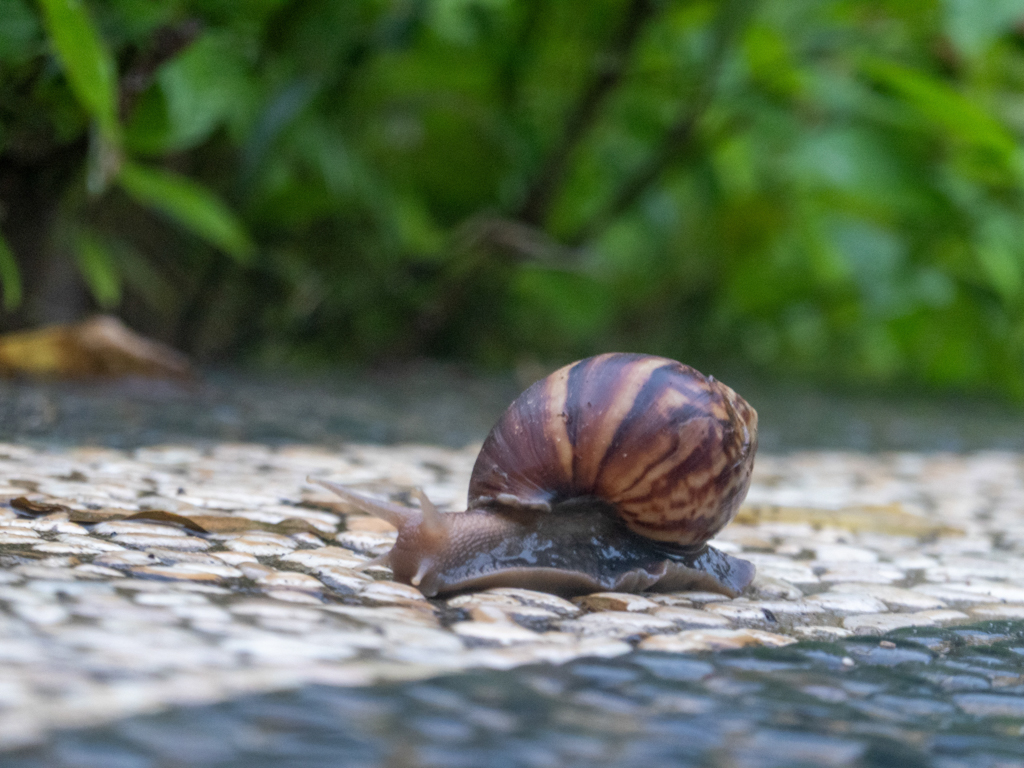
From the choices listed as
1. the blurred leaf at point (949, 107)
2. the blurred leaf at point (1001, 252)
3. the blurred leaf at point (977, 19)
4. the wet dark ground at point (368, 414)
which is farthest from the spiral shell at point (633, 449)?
the blurred leaf at point (1001, 252)

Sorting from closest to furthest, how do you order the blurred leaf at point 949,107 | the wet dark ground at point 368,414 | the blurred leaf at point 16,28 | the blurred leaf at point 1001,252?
the blurred leaf at point 16,28, the wet dark ground at point 368,414, the blurred leaf at point 949,107, the blurred leaf at point 1001,252

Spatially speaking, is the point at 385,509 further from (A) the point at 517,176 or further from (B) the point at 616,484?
(A) the point at 517,176

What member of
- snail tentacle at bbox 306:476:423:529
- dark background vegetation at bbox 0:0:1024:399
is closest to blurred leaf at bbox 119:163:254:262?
dark background vegetation at bbox 0:0:1024:399

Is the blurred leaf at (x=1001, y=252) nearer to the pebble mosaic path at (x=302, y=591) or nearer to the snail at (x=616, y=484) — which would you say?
the pebble mosaic path at (x=302, y=591)

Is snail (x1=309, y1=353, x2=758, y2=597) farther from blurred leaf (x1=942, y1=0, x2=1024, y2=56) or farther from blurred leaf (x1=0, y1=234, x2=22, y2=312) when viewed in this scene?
blurred leaf (x1=942, y1=0, x2=1024, y2=56)

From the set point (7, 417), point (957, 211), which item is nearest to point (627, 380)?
point (7, 417)

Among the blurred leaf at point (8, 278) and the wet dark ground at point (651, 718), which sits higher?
the blurred leaf at point (8, 278)

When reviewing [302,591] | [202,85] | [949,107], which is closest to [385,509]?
[302,591]
